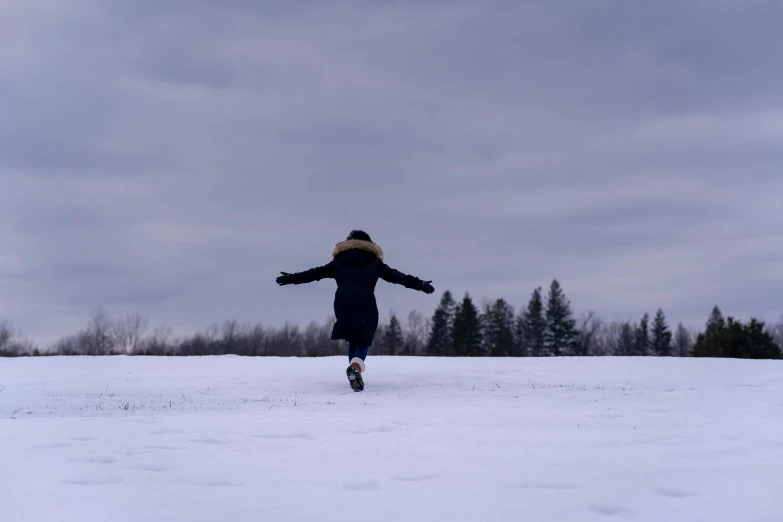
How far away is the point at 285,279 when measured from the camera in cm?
1333

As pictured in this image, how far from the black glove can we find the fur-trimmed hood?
1.21m

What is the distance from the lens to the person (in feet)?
39.4

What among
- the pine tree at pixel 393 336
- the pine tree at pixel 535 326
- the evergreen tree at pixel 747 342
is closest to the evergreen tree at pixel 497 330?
the pine tree at pixel 535 326
